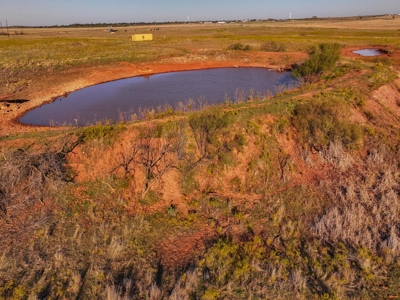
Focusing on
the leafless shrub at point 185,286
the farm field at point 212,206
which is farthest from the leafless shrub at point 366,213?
the leafless shrub at point 185,286

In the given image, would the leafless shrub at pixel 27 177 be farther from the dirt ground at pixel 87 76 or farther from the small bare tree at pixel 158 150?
the dirt ground at pixel 87 76

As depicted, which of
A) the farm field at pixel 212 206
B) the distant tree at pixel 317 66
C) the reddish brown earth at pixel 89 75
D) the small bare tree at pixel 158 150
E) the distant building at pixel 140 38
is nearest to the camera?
the farm field at pixel 212 206

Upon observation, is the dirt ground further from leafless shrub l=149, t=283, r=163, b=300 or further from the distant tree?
the distant tree

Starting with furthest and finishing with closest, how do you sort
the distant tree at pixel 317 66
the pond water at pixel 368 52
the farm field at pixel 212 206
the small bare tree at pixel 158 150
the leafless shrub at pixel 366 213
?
the pond water at pixel 368 52 < the distant tree at pixel 317 66 < the small bare tree at pixel 158 150 < the leafless shrub at pixel 366 213 < the farm field at pixel 212 206

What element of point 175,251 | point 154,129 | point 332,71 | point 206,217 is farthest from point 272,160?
point 332,71

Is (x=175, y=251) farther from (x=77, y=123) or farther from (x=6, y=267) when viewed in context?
(x=77, y=123)

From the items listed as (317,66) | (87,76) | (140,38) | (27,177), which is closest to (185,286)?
(27,177)
